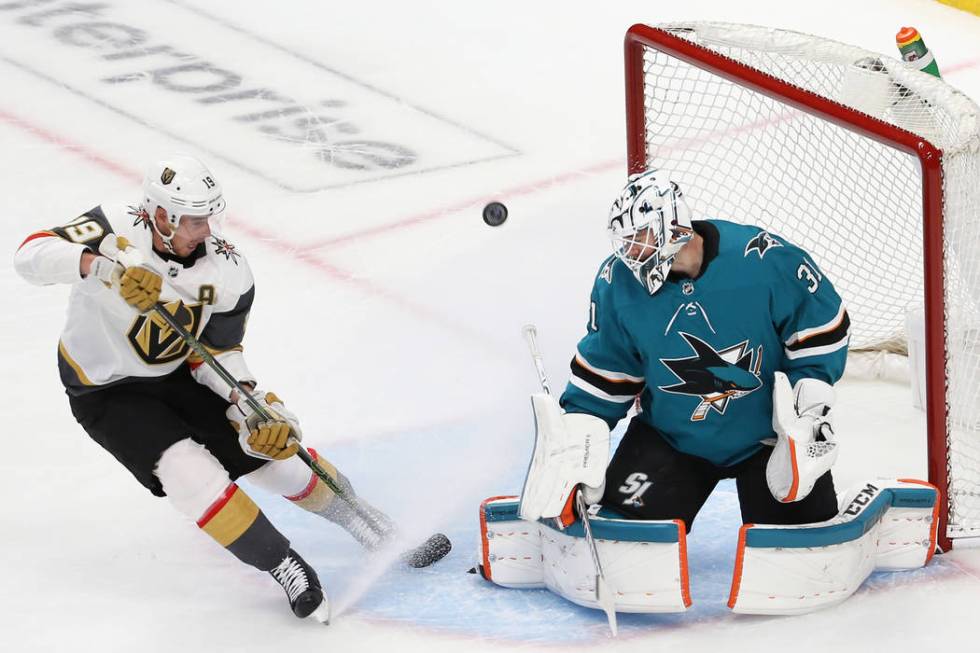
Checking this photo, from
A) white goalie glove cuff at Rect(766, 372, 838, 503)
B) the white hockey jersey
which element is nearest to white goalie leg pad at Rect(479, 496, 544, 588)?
white goalie glove cuff at Rect(766, 372, 838, 503)

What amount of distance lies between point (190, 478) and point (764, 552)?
1110 millimetres

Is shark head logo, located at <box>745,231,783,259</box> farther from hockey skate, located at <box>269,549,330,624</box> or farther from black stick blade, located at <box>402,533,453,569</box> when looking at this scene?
hockey skate, located at <box>269,549,330,624</box>

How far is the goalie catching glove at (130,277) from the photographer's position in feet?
9.46

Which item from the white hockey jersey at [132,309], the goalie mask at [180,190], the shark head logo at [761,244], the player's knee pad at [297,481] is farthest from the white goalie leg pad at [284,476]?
the shark head logo at [761,244]

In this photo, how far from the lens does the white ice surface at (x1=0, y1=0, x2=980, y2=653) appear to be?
119 inches

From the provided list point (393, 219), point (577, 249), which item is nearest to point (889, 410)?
point (577, 249)

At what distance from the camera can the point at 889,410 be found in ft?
12.5

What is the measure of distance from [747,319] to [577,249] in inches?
73.3

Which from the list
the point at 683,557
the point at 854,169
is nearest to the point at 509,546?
the point at 683,557

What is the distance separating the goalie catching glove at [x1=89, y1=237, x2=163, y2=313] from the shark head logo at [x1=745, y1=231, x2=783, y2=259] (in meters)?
1.12

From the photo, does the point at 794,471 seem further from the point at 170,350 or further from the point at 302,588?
the point at 170,350

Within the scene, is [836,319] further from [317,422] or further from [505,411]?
[317,422]

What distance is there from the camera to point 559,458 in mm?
2881

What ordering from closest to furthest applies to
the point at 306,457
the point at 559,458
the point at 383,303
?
the point at 559,458
the point at 306,457
the point at 383,303
